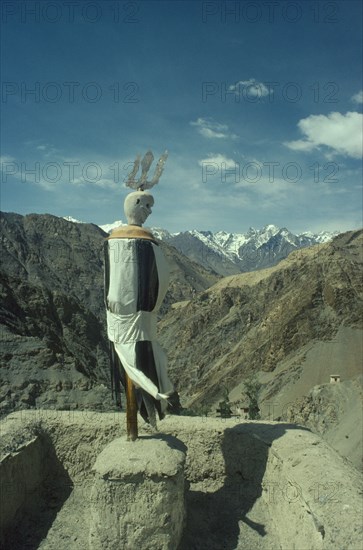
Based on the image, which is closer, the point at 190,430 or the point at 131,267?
the point at 131,267

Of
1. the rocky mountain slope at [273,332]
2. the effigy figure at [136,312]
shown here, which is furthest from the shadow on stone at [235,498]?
the rocky mountain slope at [273,332]

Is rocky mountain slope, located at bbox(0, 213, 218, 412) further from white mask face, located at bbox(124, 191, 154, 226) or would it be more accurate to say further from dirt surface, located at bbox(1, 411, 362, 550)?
white mask face, located at bbox(124, 191, 154, 226)

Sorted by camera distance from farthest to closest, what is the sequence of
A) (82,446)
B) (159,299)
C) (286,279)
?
(286,279) → (82,446) → (159,299)

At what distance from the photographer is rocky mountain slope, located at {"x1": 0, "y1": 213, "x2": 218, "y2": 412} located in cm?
1524

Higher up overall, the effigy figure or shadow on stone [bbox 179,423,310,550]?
the effigy figure

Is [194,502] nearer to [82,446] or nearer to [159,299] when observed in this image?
[82,446]

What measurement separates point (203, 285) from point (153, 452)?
4689 inches

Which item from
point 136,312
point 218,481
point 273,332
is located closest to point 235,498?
point 218,481

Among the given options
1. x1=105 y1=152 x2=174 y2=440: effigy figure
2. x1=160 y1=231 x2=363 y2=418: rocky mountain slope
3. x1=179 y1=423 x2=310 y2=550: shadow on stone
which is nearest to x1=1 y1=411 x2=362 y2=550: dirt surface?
x1=179 y1=423 x2=310 y2=550: shadow on stone

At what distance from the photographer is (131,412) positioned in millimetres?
7016

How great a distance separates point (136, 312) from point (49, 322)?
82.9 feet

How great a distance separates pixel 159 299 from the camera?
287 inches

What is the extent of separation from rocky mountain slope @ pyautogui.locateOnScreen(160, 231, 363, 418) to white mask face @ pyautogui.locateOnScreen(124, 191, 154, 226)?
34433 mm

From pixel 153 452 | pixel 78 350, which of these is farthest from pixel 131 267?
pixel 78 350
